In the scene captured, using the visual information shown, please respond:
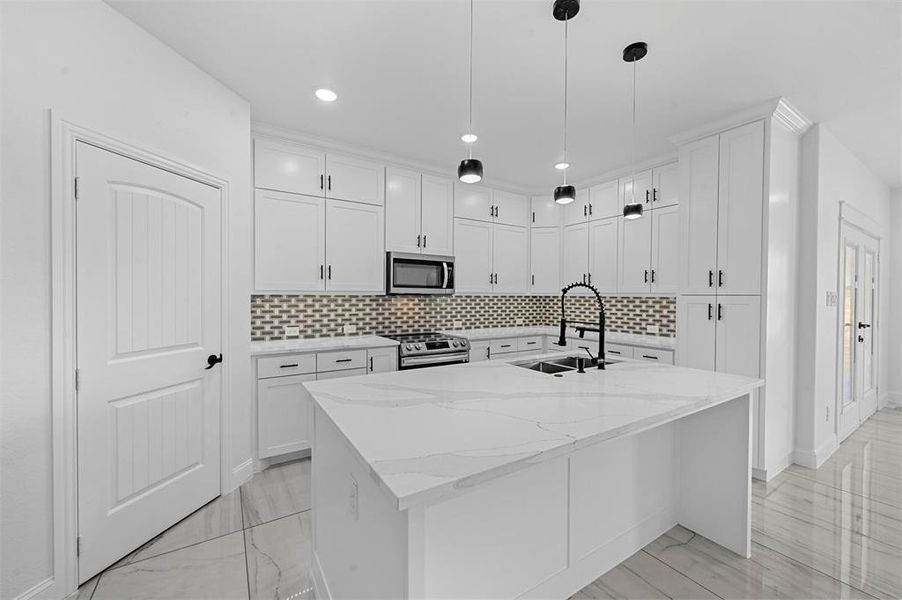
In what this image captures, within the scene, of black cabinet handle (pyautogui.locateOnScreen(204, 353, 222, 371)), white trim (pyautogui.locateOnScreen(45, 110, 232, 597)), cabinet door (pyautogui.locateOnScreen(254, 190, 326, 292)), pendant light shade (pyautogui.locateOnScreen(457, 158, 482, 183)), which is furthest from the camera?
cabinet door (pyautogui.locateOnScreen(254, 190, 326, 292))

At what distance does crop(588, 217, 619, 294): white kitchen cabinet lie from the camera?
13.8ft

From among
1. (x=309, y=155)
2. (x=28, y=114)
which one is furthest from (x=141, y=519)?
(x=309, y=155)

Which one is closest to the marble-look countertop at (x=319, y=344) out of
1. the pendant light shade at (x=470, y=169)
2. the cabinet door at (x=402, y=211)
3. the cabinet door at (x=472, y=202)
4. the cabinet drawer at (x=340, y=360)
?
the cabinet drawer at (x=340, y=360)

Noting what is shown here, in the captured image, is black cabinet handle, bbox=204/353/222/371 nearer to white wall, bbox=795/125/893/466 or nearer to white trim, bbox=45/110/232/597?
white trim, bbox=45/110/232/597

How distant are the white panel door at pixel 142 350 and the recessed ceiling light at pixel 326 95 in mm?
988

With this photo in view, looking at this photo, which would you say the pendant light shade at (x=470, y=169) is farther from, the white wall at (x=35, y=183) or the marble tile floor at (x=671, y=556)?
the marble tile floor at (x=671, y=556)

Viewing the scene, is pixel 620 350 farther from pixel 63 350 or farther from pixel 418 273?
pixel 63 350

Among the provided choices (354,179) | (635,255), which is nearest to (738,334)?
(635,255)

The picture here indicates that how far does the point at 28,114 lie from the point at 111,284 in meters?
0.76

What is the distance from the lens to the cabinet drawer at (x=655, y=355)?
340cm

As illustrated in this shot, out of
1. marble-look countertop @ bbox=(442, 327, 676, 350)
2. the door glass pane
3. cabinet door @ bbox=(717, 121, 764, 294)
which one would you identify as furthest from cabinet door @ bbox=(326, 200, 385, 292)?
the door glass pane

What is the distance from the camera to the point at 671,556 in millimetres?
1940

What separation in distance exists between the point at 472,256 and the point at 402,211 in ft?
3.22

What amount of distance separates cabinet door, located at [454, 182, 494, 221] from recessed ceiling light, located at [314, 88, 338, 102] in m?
1.79
